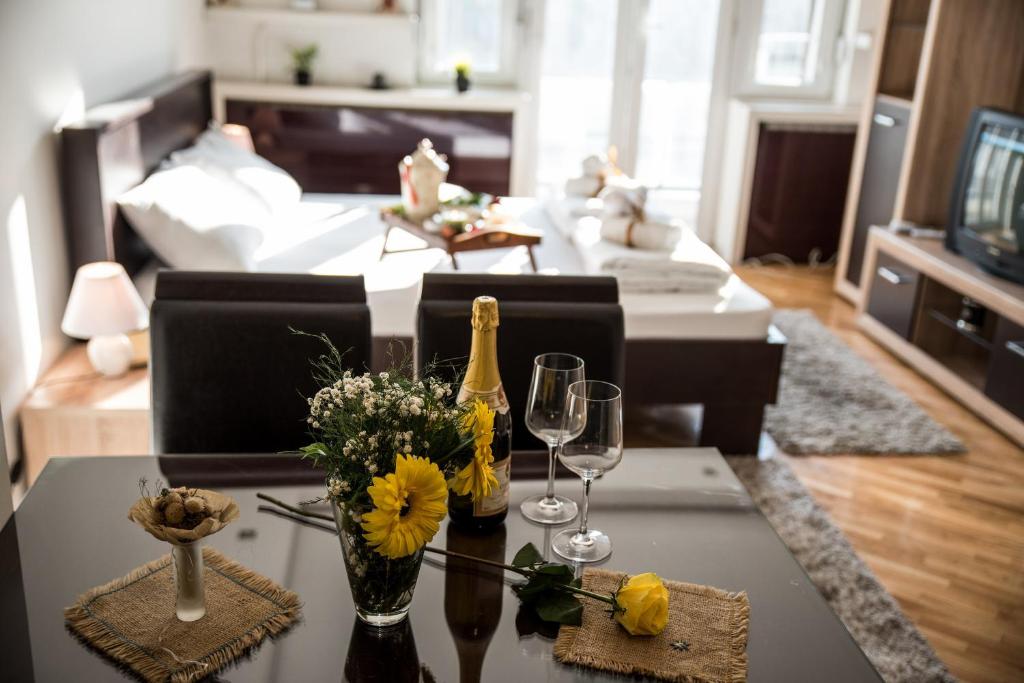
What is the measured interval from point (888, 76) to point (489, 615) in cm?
430

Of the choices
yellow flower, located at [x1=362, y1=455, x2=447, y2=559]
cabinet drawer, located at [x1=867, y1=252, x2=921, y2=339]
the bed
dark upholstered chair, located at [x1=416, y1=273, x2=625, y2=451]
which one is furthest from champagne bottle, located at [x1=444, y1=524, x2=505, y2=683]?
cabinet drawer, located at [x1=867, y1=252, x2=921, y2=339]

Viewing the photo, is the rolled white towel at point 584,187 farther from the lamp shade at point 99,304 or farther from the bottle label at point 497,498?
the bottle label at point 497,498

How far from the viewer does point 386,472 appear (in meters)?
1.05

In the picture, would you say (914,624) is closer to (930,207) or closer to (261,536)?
(261,536)

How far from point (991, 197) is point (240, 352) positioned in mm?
3108

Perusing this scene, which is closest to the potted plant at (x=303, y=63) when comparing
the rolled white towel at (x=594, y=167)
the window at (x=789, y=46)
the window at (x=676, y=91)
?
the rolled white towel at (x=594, y=167)

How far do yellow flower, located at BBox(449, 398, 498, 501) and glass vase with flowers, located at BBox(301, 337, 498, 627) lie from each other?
4cm

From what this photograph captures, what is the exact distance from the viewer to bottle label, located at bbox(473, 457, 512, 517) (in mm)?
1331

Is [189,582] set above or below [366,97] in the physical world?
below

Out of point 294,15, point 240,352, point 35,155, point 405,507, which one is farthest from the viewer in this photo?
point 294,15

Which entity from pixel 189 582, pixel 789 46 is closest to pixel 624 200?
pixel 189 582

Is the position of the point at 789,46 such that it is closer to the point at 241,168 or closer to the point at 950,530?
the point at 241,168

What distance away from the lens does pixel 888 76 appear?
4.66 metres

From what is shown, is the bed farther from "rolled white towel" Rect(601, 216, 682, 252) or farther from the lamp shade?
the lamp shade
